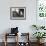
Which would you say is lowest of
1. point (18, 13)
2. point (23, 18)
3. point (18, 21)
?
A: point (18, 21)

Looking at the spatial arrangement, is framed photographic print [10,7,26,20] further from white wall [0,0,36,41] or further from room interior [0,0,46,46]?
white wall [0,0,36,41]

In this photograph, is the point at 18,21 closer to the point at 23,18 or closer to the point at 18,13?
the point at 23,18

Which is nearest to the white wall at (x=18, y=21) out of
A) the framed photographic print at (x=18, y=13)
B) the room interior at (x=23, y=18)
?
the room interior at (x=23, y=18)

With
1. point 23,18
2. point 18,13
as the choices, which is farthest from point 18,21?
point 18,13

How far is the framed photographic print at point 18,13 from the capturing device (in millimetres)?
7090

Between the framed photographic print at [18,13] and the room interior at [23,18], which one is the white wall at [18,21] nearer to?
the room interior at [23,18]

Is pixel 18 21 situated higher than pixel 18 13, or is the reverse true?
pixel 18 13

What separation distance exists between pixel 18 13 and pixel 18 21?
382mm

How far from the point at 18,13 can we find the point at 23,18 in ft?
1.11

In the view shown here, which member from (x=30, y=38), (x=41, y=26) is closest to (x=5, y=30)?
(x=30, y=38)

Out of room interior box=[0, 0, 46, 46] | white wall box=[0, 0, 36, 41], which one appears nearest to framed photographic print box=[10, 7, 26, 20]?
room interior box=[0, 0, 46, 46]

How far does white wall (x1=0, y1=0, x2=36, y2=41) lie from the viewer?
7070 millimetres

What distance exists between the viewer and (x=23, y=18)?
281 inches

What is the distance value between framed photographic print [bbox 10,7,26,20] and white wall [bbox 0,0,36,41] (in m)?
0.14
